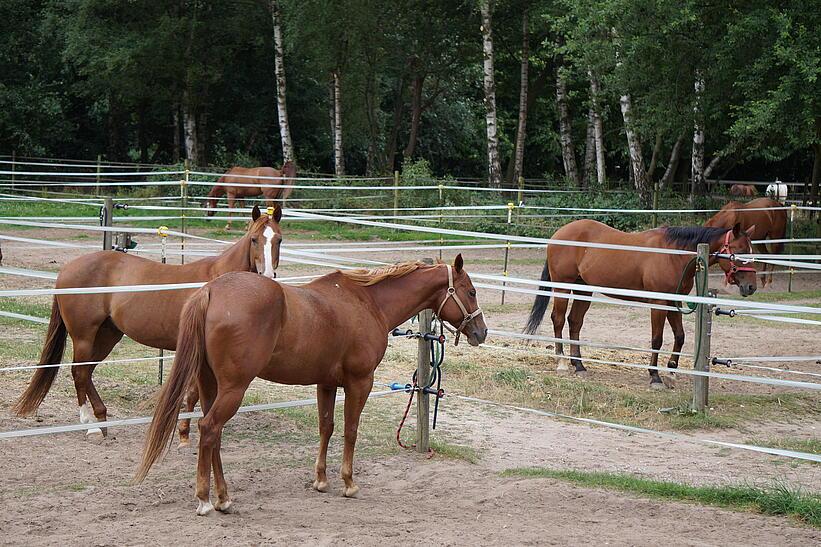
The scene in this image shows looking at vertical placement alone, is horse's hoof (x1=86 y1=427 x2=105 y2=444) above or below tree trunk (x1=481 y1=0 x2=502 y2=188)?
below

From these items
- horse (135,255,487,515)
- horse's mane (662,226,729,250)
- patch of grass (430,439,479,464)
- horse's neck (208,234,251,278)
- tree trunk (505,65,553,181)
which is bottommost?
patch of grass (430,439,479,464)

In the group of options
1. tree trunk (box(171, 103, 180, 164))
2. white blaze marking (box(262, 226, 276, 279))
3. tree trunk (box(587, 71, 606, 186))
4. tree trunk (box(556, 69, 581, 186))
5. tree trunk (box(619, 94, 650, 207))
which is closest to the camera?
white blaze marking (box(262, 226, 276, 279))

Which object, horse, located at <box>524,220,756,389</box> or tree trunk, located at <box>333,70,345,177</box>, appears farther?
tree trunk, located at <box>333,70,345,177</box>

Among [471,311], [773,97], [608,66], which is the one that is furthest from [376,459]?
[608,66]

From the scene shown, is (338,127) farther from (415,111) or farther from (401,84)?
(401,84)

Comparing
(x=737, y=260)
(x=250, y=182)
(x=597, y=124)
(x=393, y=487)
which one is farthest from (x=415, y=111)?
(x=393, y=487)

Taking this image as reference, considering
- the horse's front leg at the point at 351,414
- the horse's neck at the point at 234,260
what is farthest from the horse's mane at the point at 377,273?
the horse's neck at the point at 234,260

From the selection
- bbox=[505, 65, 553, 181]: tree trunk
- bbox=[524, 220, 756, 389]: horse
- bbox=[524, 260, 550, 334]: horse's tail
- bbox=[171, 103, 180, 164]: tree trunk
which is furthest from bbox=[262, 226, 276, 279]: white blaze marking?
bbox=[505, 65, 553, 181]: tree trunk

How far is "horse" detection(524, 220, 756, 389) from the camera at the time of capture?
9414mm

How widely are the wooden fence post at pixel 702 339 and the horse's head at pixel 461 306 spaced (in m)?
2.56

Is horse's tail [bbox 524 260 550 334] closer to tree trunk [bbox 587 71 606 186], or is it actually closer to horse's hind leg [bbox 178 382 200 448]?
horse's hind leg [bbox 178 382 200 448]

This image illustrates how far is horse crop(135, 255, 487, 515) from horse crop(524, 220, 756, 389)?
3.75 m

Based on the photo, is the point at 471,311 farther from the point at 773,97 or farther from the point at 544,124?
the point at 544,124

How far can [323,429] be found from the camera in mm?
5547
